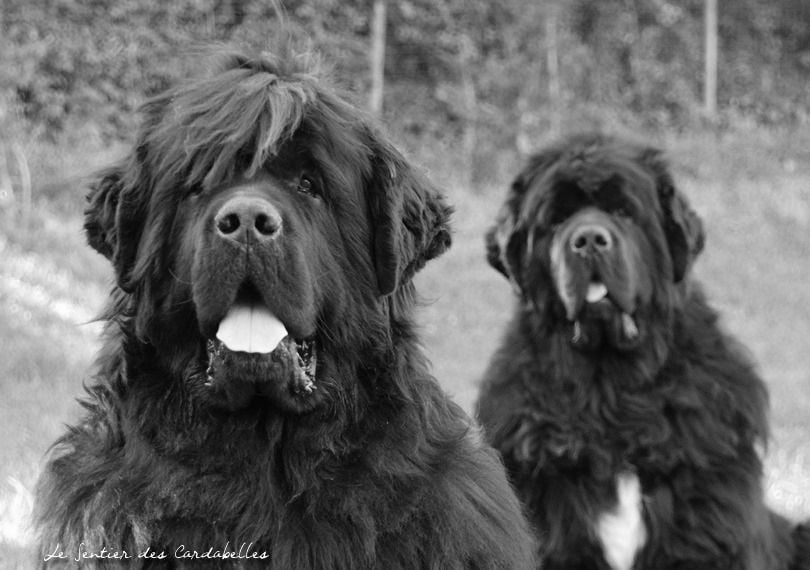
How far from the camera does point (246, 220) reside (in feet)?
8.95

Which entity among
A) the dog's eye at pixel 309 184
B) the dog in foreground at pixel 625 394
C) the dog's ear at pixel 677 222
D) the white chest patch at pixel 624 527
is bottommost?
the white chest patch at pixel 624 527

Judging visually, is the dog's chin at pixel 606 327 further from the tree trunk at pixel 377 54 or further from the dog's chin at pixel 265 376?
the tree trunk at pixel 377 54

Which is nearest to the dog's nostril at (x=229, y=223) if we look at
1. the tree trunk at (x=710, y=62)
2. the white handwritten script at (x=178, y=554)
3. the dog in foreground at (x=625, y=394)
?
the white handwritten script at (x=178, y=554)

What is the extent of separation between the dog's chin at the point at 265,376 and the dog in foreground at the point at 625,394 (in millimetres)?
1850

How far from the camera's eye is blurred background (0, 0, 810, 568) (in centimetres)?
826

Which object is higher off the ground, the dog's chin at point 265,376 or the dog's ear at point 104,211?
the dog's ear at point 104,211

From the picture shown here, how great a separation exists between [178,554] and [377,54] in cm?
1127

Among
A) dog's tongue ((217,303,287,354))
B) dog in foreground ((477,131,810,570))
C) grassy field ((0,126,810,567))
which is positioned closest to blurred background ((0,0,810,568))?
grassy field ((0,126,810,567))

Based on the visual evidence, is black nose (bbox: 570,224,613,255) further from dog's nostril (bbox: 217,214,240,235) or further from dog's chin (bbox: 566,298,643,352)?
dog's nostril (bbox: 217,214,240,235)

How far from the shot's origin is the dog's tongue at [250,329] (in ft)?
9.26

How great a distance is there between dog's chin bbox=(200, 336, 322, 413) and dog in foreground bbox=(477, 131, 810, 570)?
6.07 ft

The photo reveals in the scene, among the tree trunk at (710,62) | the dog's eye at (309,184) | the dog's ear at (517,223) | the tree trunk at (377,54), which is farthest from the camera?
the tree trunk at (710,62)

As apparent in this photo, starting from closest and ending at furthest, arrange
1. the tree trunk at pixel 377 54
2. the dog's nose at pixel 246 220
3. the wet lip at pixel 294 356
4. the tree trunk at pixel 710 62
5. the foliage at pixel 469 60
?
the dog's nose at pixel 246 220
the wet lip at pixel 294 356
the foliage at pixel 469 60
the tree trunk at pixel 377 54
the tree trunk at pixel 710 62

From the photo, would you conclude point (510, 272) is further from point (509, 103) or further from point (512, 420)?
point (509, 103)
